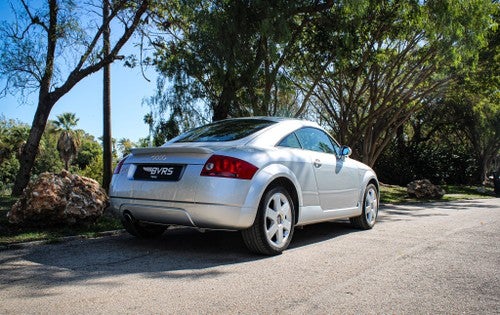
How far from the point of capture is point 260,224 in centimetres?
482

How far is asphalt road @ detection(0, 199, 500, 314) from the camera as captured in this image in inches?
129

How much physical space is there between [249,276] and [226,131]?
7.30ft

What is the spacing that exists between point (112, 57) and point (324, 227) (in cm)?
718

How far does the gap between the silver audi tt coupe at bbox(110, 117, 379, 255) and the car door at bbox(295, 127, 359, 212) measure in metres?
0.01

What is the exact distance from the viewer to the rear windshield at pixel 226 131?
18.1 feet

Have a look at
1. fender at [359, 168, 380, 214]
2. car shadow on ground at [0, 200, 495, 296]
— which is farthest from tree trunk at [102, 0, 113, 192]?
fender at [359, 168, 380, 214]

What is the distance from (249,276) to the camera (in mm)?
4117

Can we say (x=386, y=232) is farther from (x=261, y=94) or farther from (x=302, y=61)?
(x=302, y=61)

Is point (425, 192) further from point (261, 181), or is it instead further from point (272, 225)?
point (261, 181)

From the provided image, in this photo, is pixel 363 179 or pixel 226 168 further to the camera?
pixel 363 179

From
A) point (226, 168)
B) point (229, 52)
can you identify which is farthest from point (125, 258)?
point (229, 52)

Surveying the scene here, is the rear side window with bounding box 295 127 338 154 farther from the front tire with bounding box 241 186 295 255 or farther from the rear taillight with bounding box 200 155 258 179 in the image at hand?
the rear taillight with bounding box 200 155 258 179

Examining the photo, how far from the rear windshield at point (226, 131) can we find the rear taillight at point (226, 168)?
692mm

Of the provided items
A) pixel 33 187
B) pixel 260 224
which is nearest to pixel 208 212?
pixel 260 224
